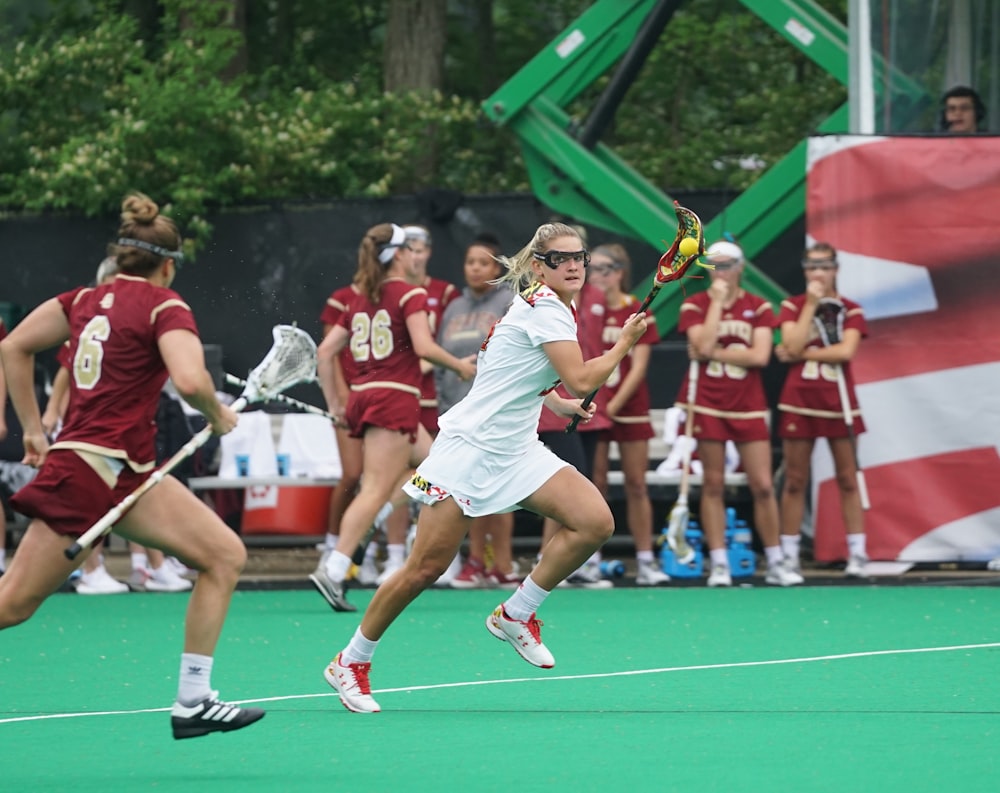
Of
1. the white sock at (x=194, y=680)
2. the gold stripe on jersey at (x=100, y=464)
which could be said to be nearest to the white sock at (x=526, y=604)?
the white sock at (x=194, y=680)

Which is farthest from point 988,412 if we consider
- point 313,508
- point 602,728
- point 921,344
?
point 602,728

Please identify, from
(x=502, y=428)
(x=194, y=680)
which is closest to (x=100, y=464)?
(x=194, y=680)

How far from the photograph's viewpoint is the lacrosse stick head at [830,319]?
42.2ft

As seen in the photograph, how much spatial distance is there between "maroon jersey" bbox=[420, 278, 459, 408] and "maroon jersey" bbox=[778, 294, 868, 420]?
2.39 m

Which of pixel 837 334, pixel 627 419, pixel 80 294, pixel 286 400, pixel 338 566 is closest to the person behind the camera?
pixel 80 294

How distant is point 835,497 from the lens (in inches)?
527

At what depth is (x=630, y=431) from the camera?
42.6 ft

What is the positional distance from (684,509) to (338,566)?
2960 millimetres

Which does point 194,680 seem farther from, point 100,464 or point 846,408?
point 846,408

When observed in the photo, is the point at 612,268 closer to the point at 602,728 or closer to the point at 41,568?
the point at 602,728

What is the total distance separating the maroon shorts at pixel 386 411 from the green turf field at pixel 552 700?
44.8 inches

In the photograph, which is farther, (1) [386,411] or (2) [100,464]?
(1) [386,411]

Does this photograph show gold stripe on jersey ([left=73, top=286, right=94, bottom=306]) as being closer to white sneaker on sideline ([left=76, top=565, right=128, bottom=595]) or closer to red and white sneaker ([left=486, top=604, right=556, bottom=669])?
red and white sneaker ([left=486, top=604, right=556, bottom=669])

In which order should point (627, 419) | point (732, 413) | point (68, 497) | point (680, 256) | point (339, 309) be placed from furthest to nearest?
point (339, 309), point (627, 419), point (732, 413), point (680, 256), point (68, 497)
